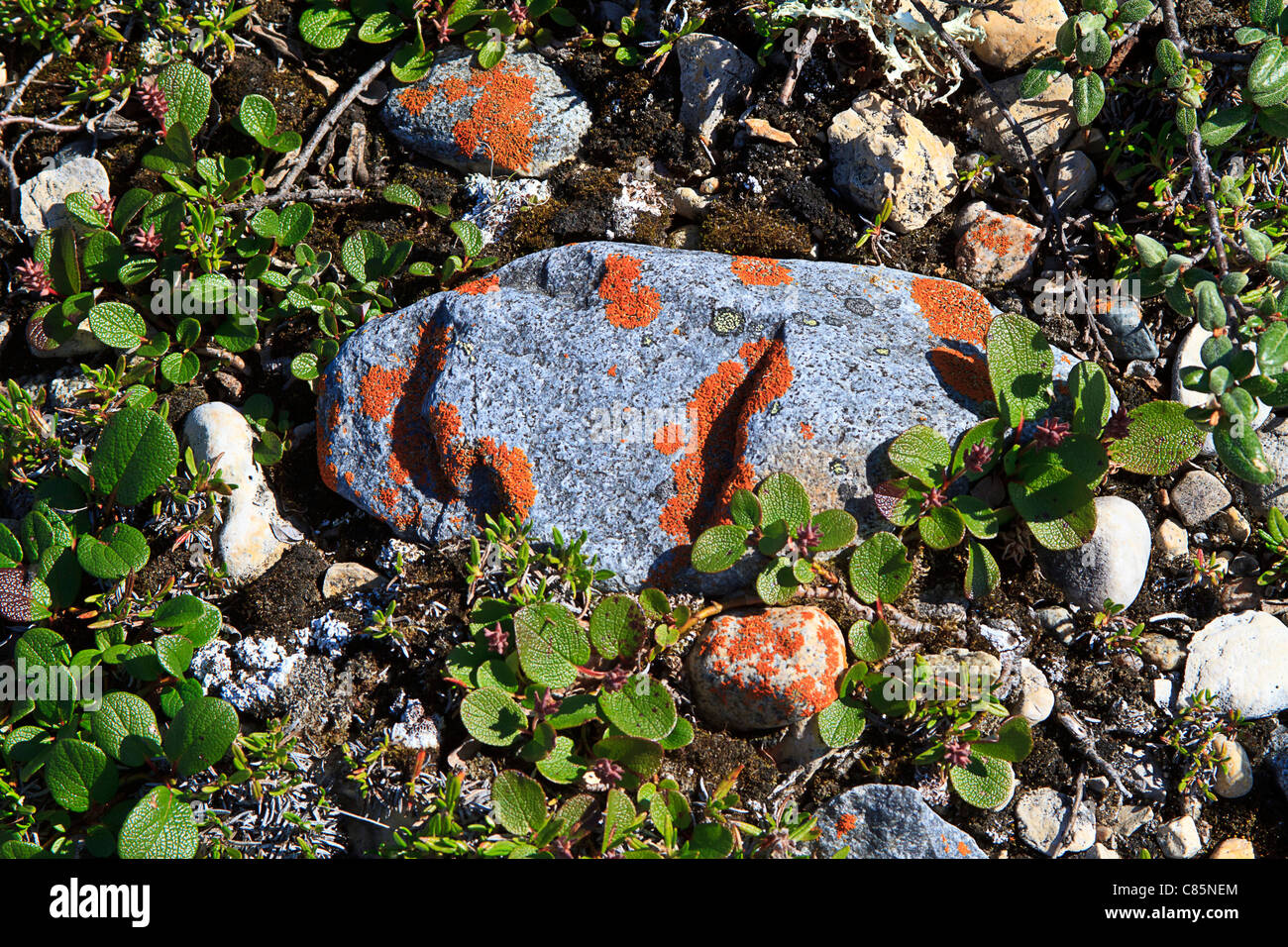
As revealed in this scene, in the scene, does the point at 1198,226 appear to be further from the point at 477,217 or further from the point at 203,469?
the point at 203,469

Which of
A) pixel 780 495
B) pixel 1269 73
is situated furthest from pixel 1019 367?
pixel 1269 73

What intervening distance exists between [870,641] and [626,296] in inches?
64.5

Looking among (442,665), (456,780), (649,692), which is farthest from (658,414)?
(456,780)

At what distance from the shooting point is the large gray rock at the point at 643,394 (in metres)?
3.22

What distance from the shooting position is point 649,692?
3049mm

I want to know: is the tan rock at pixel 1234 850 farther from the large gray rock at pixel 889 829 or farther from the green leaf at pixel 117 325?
the green leaf at pixel 117 325

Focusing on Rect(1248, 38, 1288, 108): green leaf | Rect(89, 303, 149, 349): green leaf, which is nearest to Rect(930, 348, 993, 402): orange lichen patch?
Rect(1248, 38, 1288, 108): green leaf

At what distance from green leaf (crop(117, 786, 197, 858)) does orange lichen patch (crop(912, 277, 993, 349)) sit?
3.38 m

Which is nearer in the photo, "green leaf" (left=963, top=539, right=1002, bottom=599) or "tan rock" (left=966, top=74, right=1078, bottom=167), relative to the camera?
"green leaf" (left=963, top=539, right=1002, bottom=599)

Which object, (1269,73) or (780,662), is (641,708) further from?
(1269,73)

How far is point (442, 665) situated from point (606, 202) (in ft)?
7.19

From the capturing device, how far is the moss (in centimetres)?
380

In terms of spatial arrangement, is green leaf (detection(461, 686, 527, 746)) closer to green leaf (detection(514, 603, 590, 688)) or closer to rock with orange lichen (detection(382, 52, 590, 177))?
green leaf (detection(514, 603, 590, 688))

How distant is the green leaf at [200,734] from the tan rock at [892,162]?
11.0ft
